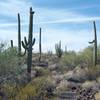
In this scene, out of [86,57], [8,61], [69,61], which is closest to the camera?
[8,61]

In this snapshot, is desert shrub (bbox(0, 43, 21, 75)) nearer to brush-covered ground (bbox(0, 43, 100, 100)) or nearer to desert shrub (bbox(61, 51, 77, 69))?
brush-covered ground (bbox(0, 43, 100, 100))

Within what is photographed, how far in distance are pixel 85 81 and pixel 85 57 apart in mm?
13653

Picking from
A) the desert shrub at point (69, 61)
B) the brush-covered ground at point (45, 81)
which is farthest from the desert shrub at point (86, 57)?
the desert shrub at point (69, 61)

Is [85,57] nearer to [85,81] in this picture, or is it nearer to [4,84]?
[85,81]

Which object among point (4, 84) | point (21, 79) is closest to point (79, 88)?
point (21, 79)

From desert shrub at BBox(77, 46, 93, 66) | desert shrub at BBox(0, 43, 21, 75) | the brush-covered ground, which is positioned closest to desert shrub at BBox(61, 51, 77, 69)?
the brush-covered ground

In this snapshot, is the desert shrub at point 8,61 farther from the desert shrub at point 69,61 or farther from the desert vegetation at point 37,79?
the desert shrub at point 69,61

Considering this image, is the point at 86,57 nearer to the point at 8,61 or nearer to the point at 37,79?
the point at 37,79

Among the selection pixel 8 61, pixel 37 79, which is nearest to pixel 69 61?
pixel 37 79

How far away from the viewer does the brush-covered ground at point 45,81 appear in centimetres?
2287

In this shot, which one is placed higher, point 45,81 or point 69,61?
point 69,61

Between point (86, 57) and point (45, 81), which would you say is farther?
point (86, 57)

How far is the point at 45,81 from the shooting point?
97.1ft

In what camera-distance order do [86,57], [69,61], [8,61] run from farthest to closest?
[69,61] < [86,57] < [8,61]
